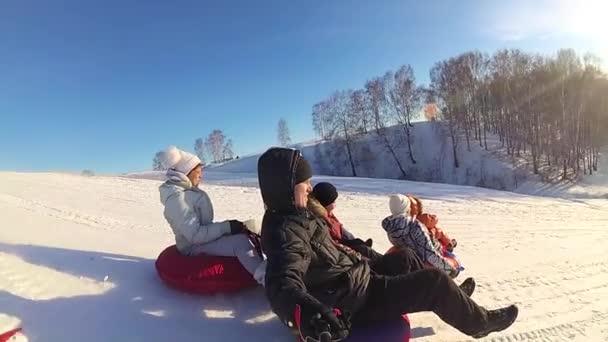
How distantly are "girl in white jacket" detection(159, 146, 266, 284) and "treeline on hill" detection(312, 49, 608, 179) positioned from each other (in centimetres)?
3137

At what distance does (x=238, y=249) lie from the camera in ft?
12.3

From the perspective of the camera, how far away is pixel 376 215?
10383mm

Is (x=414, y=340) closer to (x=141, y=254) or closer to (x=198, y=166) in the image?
(x=198, y=166)

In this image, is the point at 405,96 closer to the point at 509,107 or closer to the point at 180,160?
the point at 509,107

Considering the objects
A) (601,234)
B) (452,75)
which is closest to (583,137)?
(452,75)

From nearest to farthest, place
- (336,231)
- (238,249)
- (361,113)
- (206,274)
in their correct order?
(206,274)
(238,249)
(336,231)
(361,113)

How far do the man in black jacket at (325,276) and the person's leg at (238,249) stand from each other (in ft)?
3.04

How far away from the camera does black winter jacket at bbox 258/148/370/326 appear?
8.27 feet

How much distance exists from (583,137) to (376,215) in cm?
2881

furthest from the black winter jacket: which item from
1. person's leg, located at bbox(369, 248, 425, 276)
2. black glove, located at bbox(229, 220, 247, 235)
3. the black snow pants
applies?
black glove, located at bbox(229, 220, 247, 235)

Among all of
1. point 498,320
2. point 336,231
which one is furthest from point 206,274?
point 498,320

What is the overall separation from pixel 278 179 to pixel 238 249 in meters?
1.29

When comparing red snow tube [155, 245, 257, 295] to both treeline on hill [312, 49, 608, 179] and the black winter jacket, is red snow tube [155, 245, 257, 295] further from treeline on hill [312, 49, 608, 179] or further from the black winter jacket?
treeline on hill [312, 49, 608, 179]

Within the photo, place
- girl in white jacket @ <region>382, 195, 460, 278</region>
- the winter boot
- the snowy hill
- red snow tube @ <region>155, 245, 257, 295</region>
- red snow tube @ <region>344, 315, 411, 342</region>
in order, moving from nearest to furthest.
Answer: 1. red snow tube @ <region>344, 315, 411, 342</region>
2. the winter boot
3. red snow tube @ <region>155, 245, 257, 295</region>
4. girl in white jacket @ <region>382, 195, 460, 278</region>
5. the snowy hill
